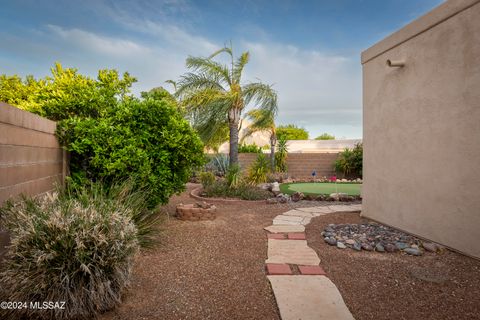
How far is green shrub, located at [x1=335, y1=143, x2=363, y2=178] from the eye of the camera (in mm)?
12859

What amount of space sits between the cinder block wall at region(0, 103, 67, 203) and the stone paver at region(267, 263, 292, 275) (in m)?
2.82

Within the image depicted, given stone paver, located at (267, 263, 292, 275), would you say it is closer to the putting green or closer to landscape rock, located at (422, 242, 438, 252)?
landscape rock, located at (422, 242, 438, 252)

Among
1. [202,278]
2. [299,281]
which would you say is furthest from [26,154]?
[299,281]

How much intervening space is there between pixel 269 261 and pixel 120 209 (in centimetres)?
188

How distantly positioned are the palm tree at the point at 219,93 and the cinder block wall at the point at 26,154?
21.8ft

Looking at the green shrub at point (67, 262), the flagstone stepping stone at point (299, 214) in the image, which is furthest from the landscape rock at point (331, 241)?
the green shrub at point (67, 262)

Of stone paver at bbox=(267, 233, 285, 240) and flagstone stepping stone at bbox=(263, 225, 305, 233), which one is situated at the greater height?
flagstone stepping stone at bbox=(263, 225, 305, 233)

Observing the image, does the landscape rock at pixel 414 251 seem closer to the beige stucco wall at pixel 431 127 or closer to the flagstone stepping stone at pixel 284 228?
the beige stucco wall at pixel 431 127

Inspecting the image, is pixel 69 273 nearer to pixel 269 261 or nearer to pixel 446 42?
pixel 269 261

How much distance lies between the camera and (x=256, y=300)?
2535 mm

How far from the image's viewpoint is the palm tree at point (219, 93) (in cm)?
1026

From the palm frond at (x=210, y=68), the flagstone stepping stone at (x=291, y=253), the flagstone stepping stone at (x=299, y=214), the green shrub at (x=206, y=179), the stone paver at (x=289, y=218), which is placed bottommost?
the flagstone stepping stone at (x=291, y=253)

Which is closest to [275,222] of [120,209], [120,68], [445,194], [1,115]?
[445,194]

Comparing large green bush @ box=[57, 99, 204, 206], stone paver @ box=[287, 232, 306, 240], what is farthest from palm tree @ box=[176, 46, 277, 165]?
stone paver @ box=[287, 232, 306, 240]
